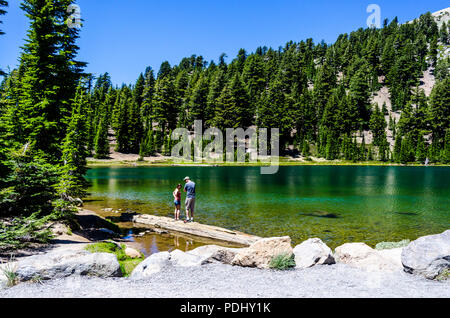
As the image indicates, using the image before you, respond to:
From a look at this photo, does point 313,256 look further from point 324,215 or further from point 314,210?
point 314,210

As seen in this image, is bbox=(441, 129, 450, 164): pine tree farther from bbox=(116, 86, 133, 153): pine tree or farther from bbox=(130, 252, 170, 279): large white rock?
bbox=(130, 252, 170, 279): large white rock

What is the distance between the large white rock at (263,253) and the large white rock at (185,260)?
45.7 inches

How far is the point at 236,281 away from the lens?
24.3 feet

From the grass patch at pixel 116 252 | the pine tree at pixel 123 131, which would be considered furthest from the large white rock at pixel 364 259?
the pine tree at pixel 123 131

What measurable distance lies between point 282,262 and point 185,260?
9.50 feet

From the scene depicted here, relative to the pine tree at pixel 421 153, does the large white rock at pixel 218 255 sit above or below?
below

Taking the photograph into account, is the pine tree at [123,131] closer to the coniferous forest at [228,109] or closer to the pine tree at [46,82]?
the coniferous forest at [228,109]

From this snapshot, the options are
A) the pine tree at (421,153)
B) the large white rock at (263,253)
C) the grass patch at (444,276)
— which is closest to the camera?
the grass patch at (444,276)

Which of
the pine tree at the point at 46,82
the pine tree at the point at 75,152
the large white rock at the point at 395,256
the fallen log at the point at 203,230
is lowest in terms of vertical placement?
the fallen log at the point at 203,230

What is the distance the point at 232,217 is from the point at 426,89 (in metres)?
174

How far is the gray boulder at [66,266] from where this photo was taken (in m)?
7.17

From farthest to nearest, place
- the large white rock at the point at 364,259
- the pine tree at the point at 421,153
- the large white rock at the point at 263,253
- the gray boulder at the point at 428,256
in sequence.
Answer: the pine tree at the point at 421,153 → the large white rock at the point at 263,253 → the large white rock at the point at 364,259 → the gray boulder at the point at 428,256

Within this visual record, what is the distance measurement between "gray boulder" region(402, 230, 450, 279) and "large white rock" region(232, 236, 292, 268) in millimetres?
3319

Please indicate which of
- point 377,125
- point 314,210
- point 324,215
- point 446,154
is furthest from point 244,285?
point 377,125
